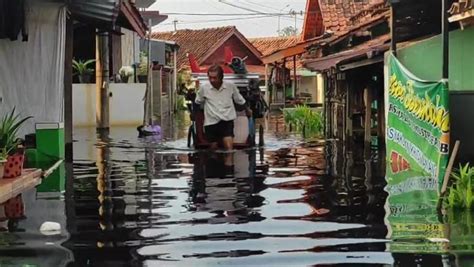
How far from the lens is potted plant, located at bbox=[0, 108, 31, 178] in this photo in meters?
10.4

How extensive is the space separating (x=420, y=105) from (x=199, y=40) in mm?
47056

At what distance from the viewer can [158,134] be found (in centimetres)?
2345

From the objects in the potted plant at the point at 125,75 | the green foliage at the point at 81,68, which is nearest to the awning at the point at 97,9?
the green foliage at the point at 81,68

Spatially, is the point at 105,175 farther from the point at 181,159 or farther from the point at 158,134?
the point at 158,134

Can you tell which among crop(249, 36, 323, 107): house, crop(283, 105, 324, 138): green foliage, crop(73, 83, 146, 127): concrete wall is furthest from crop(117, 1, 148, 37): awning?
crop(249, 36, 323, 107): house

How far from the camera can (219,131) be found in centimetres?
1634

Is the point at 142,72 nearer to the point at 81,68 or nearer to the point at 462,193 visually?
the point at 81,68

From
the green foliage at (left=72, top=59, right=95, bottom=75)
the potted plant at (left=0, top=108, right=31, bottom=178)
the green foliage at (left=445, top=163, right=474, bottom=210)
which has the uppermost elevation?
the green foliage at (left=72, top=59, right=95, bottom=75)

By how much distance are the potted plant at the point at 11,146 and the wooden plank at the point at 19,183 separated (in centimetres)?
12

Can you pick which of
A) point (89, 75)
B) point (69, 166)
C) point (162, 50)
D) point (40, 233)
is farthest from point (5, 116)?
point (162, 50)

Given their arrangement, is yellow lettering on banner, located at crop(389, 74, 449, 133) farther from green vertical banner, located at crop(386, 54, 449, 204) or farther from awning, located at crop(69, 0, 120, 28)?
awning, located at crop(69, 0, 120, 28)

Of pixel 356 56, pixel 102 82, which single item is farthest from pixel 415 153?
pixel 102 82

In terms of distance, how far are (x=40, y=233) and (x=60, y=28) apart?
7.08 meters

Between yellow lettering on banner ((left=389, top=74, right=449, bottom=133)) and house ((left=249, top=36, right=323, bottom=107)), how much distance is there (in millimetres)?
25456
